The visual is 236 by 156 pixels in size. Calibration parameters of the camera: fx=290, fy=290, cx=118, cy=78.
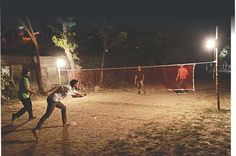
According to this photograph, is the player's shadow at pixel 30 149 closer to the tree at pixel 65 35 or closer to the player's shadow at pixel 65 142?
the player's shadow at pixel 65 142

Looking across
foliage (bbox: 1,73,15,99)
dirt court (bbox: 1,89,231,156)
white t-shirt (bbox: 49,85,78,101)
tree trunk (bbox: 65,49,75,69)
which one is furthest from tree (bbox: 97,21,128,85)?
white t-shirt (bbox: 49,85,78,101)

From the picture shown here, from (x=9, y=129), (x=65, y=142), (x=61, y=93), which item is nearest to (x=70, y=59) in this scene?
(x=9, y=129)

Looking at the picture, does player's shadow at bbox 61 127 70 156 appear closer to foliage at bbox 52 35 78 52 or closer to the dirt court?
the dirt court

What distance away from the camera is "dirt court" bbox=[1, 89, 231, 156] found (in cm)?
698

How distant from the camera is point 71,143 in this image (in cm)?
768

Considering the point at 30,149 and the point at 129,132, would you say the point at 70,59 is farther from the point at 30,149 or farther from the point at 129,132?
the point at 30,149

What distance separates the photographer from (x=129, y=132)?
8586mm

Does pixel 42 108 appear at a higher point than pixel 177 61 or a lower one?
lower

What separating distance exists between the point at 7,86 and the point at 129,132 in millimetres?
10543

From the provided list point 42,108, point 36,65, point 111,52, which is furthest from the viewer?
point 111,52

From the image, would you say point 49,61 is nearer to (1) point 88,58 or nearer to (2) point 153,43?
(1) point 88,58

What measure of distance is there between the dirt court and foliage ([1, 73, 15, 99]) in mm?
2592

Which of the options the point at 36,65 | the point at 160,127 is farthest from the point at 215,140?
the point at 36,65

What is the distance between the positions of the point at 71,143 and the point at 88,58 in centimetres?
1797
